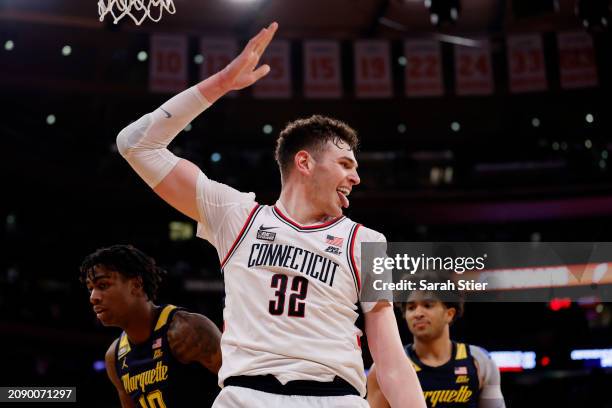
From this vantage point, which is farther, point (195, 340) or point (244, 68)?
point (195, 340)

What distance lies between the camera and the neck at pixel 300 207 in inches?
132

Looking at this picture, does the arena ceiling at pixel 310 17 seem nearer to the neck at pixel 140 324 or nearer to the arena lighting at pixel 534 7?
the arena lighting at pixel 534 7

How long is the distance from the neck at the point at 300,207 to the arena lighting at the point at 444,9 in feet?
31.1

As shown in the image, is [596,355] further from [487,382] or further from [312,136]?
[312,136]

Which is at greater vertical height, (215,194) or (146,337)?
(215,194)

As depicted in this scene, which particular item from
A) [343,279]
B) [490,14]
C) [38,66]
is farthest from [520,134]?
[343,279]

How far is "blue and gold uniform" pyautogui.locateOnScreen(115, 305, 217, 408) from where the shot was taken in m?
4.64

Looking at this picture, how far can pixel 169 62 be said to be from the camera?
58.2 feet

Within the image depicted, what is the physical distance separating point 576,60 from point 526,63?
1.16 m

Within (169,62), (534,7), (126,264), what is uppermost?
(169,62)

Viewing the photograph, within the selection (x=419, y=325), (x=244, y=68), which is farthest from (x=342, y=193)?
(x=419, y=325)

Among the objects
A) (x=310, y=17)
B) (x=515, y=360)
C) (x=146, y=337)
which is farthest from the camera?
(x=310, y=17)

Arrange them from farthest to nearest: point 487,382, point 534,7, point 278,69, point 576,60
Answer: point 278,69, point 576,60, point 534,7, point 487,382

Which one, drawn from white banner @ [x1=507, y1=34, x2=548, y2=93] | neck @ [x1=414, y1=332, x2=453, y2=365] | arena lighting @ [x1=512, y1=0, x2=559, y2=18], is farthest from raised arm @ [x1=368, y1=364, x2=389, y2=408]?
white banner @ [x1=507, y1=34, x2=548, y2=93]
